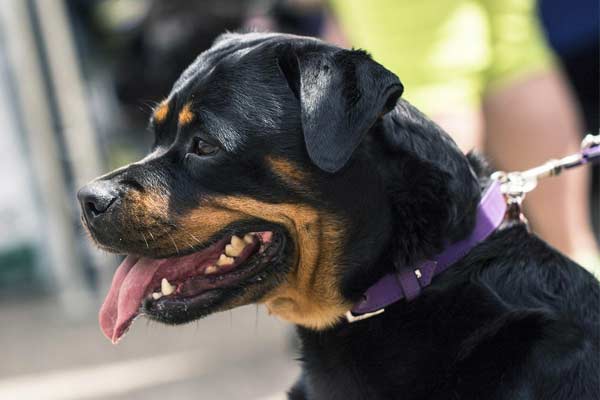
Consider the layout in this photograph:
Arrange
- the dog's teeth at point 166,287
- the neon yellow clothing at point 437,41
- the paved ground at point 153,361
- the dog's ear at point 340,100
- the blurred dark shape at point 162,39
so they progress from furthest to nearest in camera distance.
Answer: the blurred dark shape at point 162,39, the paved ground at point 153,361, the neon yellow clothing at point 437,41, the dog's teeth at point 166,287, the dog's ear at point 340,100

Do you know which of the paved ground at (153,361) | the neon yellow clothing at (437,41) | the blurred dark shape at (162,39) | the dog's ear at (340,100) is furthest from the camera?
the blurred dark shape at (162,39)

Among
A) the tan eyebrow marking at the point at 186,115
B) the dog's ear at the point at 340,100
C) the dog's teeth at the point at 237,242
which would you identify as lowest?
the dog's teeth at the point at 237,242

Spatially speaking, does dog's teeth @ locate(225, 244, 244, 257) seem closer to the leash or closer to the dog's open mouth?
the dog's open mouth

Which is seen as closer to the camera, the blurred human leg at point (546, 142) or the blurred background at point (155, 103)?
the blurred background at point (155, 103)

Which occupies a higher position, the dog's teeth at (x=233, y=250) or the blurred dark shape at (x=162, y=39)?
the dog's teeth at (x=233, y=250)

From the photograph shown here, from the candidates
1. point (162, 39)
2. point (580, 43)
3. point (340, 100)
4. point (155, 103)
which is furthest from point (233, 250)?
point (162, 39)

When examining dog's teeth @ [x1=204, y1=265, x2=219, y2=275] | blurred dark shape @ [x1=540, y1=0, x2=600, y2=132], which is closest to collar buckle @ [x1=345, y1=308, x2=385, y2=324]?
dog's teeth @ [x1=204, y1=265, x2=219, y2=275]

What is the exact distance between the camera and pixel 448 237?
2.62 meters

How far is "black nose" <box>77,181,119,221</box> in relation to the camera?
103 inches

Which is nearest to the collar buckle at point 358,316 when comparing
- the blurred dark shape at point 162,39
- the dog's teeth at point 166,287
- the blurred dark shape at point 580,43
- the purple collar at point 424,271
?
the purple collar at point 424,271

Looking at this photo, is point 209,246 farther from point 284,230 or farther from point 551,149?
point 551,149

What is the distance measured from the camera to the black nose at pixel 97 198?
2617 millimetres

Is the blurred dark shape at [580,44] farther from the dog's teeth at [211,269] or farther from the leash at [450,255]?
the dog's teeth at [211,269]

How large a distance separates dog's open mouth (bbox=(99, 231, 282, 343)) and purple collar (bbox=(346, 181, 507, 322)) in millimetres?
295
